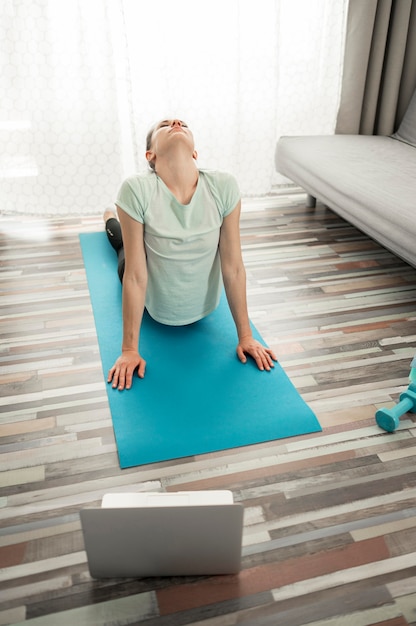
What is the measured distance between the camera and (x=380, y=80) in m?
3.12

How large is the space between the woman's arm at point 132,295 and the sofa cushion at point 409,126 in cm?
204

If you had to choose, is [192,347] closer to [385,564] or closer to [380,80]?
[385,564]

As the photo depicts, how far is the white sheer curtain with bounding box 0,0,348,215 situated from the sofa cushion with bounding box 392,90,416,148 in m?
0.45

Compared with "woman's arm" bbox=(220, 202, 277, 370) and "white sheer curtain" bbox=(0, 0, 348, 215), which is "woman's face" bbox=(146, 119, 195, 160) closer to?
"woman's arm" bbox=(220, 202, 277, 370)

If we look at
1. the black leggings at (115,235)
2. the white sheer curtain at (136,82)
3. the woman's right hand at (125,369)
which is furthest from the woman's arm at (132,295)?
the white sheer curtain at (136,82)

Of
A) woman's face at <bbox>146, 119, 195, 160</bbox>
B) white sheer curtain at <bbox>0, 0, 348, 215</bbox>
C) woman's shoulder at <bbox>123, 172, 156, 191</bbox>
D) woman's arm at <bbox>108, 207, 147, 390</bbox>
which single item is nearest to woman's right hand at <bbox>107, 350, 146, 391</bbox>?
woman's arm at <bbox>108, 207, 147, 390</bbox>

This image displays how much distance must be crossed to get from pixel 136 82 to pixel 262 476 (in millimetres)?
2373

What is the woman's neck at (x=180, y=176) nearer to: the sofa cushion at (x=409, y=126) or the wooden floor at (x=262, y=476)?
the wooden floor at (x=262, y=476)

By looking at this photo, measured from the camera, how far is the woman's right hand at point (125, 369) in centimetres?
162

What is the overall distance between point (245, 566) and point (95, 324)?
1.11 m

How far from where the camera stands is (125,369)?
1.65 meters

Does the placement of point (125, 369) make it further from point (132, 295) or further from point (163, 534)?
point (163, 534)

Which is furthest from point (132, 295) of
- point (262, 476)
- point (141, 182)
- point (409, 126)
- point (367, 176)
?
point (409, 126)

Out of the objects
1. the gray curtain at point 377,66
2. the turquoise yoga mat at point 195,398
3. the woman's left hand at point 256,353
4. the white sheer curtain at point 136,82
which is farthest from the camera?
the gray curtain at point 377,66
